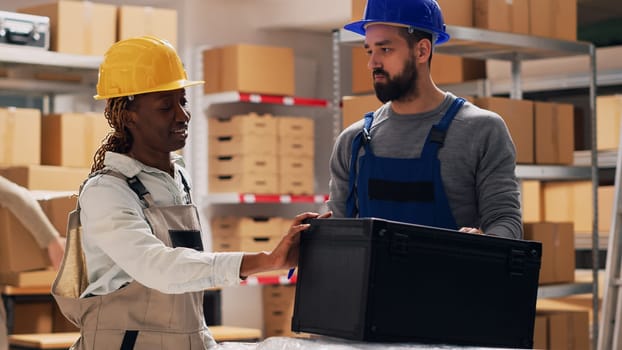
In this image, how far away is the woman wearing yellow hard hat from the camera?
6.98ft

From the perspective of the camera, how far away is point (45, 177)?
5734 millimetres

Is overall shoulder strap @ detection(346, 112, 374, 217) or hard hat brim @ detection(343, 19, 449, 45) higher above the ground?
hard hat brim @ detection(343, 19, 449, 45)

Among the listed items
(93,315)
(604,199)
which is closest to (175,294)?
(93,315)

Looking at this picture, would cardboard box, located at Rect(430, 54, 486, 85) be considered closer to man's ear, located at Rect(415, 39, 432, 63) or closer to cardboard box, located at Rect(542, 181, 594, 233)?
cardboard box, located at Rect(542, 181, 594, 233)

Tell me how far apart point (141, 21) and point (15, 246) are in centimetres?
234

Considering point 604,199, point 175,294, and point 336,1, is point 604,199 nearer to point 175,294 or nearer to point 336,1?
point 336,1

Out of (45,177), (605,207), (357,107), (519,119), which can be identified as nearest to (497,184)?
(357,107)

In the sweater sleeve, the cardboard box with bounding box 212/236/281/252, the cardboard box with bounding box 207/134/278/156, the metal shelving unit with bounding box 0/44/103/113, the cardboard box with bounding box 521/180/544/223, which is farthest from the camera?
the cardboard box with bounding box 212/236/281/252

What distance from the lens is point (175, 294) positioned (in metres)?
2.21

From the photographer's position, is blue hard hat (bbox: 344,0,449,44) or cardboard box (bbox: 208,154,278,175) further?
cardboard box (bbox: 208,154,278,175)

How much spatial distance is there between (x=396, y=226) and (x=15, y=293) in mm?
4398

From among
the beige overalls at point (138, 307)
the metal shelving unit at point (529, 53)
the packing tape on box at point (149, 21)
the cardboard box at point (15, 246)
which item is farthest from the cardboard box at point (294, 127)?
the beige overalls at point (138, 307)

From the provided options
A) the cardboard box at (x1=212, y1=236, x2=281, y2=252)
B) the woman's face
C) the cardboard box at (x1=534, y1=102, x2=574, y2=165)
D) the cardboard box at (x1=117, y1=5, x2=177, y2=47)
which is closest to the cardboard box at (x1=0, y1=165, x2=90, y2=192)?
the cardboard box at (x1=117, y1=5, x2=177, y2=47)

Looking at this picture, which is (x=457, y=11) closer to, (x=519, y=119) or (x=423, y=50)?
(x=519, y=119)
